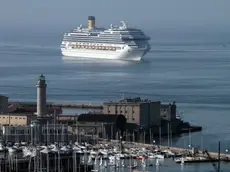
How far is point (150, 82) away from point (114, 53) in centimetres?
1728

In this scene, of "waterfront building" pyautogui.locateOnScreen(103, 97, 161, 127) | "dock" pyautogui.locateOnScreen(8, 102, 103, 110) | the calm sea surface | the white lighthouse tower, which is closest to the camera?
the white lighthouse tower

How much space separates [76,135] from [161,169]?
5003 millimetres

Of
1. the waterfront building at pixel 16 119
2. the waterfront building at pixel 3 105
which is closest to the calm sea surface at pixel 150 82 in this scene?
the waterfront building at pixel 16 119

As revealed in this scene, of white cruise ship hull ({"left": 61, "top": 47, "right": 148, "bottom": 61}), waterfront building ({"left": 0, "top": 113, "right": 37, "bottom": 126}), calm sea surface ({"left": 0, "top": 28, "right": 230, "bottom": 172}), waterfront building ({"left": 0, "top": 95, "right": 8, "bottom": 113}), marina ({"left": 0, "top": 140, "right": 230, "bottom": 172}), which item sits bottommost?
marina ({"left": 0, "top": 140, "right": 230, "bottom": 172})

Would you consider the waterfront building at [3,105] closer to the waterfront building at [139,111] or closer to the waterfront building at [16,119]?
the waterfront building at [16,119]

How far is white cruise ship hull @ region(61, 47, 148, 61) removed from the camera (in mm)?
68312

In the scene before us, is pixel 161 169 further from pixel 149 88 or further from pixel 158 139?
pixel 149 88

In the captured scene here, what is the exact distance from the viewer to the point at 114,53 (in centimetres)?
6906

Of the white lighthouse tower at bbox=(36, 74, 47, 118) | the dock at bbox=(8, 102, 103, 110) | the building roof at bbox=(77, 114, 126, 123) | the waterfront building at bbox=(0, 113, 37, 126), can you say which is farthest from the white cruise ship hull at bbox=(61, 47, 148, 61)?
the white lighthouse tower at bbox=(36, 74, 47, 118)

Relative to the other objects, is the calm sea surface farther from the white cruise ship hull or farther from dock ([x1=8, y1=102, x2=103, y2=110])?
dock ([x1=8, y1=102, x2=103, y2=110])

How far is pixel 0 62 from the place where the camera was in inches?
2660

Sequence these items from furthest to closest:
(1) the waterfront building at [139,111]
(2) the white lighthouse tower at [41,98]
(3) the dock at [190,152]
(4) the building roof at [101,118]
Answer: (1) the waterfront building at [139,111], (4) the building roof at [101,118], (2) the white lighthouse tower at [41,98], (3) the dock at [190,152]

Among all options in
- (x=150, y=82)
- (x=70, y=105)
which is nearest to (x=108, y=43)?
(x=150, y=82)

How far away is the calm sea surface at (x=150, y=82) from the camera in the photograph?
1390 inches
